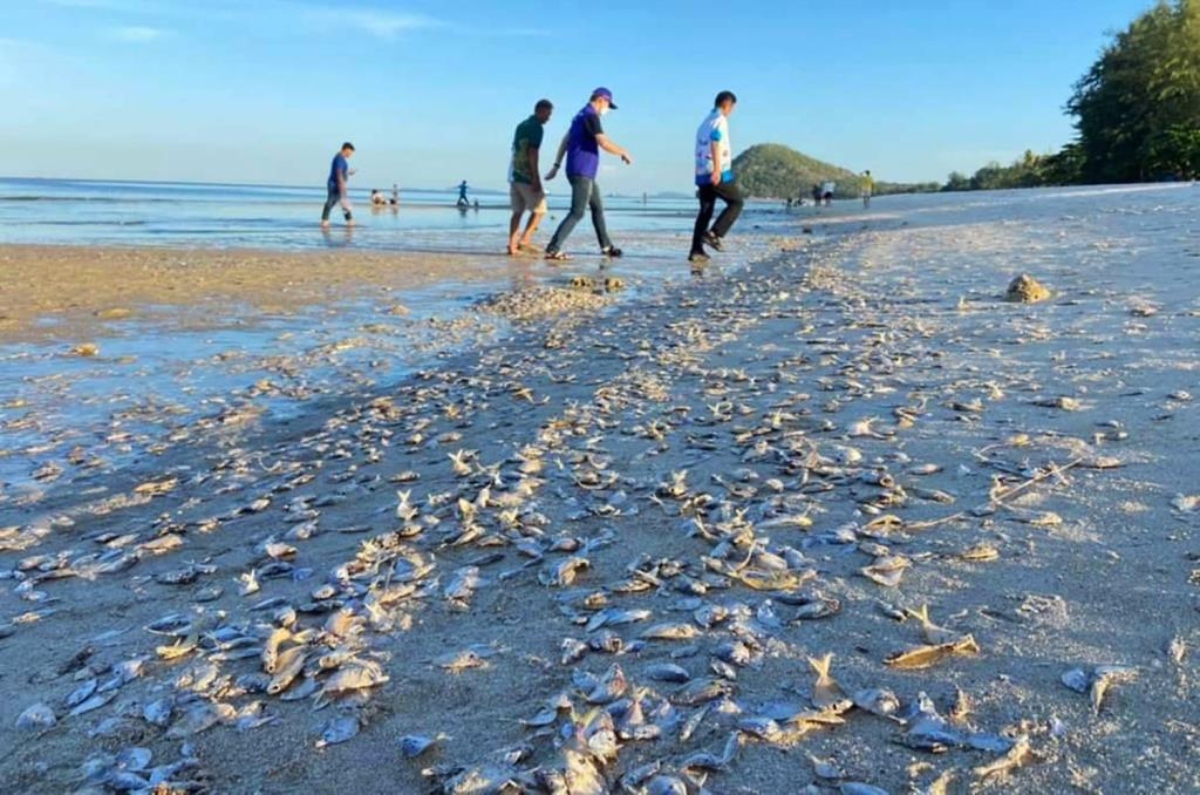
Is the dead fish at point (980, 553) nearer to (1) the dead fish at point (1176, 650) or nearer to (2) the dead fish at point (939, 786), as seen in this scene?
(1) the dead fish at point (1176, 650)

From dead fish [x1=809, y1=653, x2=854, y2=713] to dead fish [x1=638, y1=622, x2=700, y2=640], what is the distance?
1.12 ft

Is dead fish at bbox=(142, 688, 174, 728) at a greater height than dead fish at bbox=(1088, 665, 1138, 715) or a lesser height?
lesser

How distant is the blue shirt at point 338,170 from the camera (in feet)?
78.4

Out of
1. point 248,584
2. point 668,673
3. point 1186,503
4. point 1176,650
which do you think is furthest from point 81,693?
point 1186,503

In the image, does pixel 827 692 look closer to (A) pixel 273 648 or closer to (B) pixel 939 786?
(B) pixel 939 786

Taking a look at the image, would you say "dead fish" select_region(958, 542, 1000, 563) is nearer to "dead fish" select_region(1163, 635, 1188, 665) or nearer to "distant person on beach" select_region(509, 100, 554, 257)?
"dead fish" select_region(1163, 635, 1188, 665)

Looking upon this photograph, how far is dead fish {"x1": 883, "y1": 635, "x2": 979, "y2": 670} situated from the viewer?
211cm

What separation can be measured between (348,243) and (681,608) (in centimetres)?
1799

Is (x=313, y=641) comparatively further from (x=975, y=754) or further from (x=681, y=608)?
(x=975, y=754)

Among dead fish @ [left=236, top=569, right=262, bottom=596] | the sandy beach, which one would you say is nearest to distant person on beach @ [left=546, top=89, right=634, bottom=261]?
the sandy beach

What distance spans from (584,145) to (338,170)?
12.6 metres

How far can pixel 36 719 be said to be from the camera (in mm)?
2162

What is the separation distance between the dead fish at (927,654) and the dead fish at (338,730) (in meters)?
1.24

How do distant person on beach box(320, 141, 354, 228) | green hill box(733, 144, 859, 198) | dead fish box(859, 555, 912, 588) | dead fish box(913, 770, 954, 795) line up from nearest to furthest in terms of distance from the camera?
dead fish box(913, 770, 954, 795) → dead fish box(859, 555, 912, 588) → distant person on beach box(320, 141, 354, 228) → green hill box(733, 144, 859, 198)
